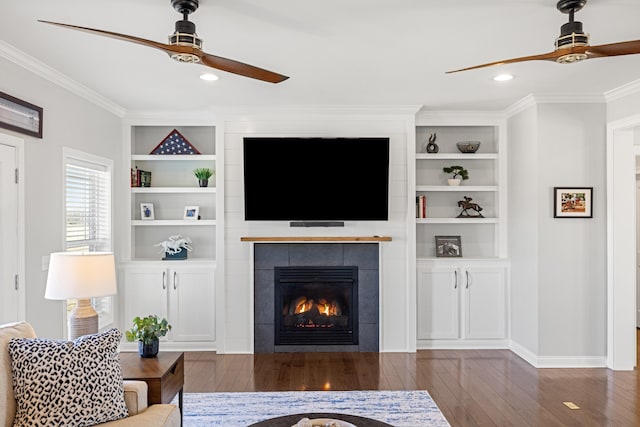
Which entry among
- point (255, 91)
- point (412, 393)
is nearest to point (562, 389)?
point (412, 393)

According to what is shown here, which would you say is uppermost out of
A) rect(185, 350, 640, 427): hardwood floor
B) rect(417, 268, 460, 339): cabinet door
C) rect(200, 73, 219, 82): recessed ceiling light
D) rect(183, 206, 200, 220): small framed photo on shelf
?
rect(200, 73, 219, 82): recessed ceiling light

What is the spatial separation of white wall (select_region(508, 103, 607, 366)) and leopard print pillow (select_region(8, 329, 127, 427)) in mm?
3836

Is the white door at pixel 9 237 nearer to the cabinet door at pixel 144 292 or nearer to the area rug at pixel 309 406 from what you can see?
the area rug at pixel 309 406

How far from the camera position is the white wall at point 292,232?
203 inches

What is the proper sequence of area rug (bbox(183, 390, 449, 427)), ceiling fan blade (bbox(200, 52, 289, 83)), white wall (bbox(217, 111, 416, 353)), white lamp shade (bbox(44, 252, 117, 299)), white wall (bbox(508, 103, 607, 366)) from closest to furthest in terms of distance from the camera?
ceiling fan blade (bbox(200, 52, 289, 83))
white lamp shade (bbox(44, 252, 117, 299))
area rug (bbox(183, 390, 449, 427))
white wall (bbox(508, 103, 607, 366))
white wall (bbox(217, 111, 416, 353))

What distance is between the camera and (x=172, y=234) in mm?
5656

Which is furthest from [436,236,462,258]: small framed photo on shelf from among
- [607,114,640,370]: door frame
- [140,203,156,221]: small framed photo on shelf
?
[140,203,156,221]: small framed photo on shelf

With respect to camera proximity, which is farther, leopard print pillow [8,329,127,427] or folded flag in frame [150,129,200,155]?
folded flag in frame [150,129,200,155]

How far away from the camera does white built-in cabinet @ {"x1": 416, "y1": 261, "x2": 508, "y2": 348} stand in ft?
17.5

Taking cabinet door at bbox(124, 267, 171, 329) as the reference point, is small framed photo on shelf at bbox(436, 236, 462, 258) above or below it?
above

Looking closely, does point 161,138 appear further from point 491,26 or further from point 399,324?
point 491,26

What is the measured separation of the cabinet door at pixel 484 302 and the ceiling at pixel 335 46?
1844mm

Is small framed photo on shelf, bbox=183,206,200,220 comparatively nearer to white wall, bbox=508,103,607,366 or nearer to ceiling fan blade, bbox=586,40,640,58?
white wall, bbox=508,103,607,366

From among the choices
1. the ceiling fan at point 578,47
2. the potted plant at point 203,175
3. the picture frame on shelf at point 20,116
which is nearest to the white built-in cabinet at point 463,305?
the potted plant at point 203,175
